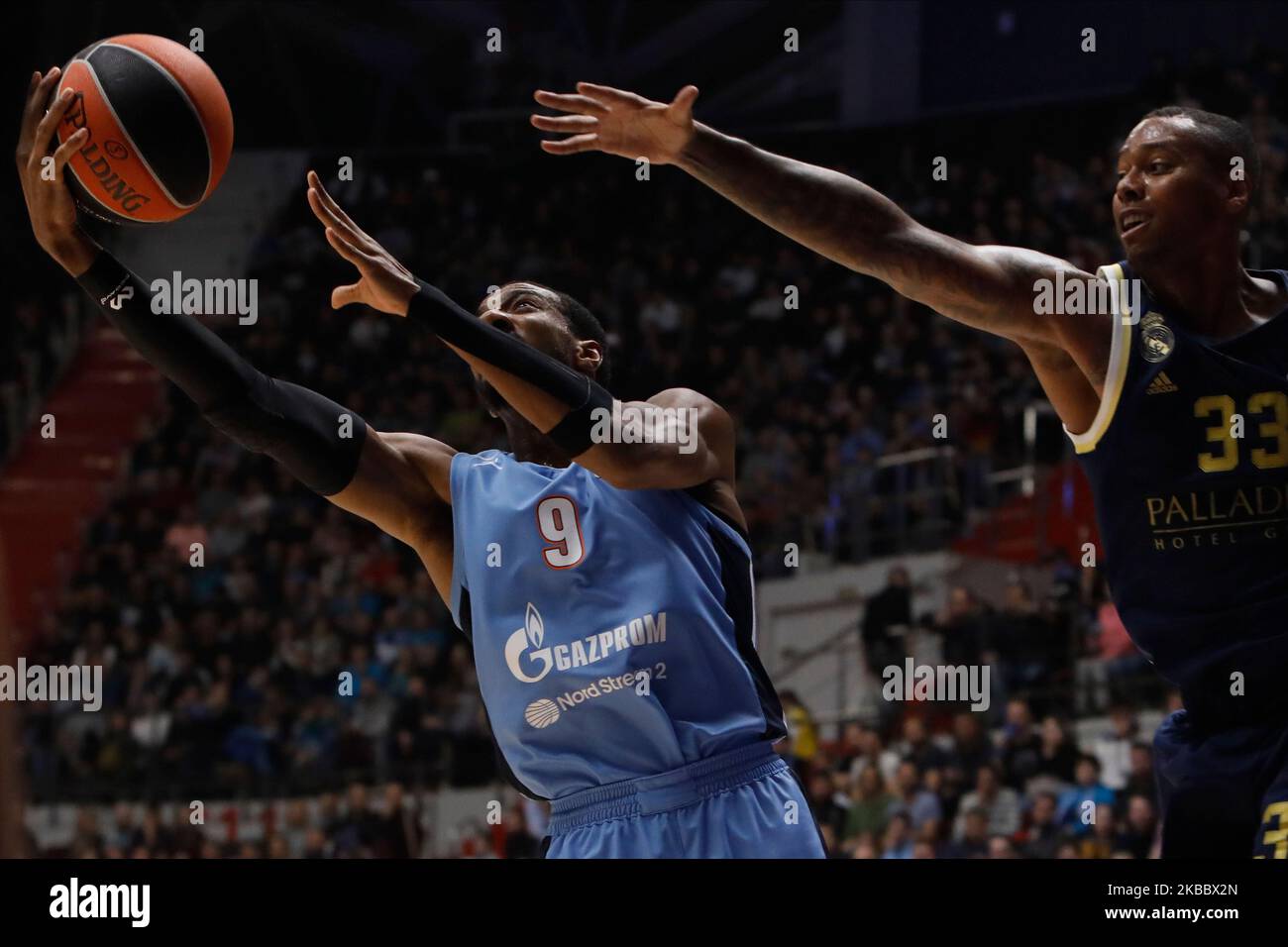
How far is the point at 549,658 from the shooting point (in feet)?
10.7

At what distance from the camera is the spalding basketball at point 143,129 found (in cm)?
358

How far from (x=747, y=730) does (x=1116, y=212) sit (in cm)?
131

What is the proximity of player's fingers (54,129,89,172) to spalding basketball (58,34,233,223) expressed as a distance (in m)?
0.21

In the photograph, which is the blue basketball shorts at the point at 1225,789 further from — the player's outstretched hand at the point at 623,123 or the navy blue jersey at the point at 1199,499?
the player's outstretched hand at the point at 623,123

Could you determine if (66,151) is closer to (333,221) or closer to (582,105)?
(333,221)

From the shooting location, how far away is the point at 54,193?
3213 mm

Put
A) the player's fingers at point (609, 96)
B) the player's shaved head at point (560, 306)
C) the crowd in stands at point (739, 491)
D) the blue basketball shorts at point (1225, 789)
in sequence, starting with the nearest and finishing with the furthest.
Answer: the blue basketball shorts at point (1225, 789) < the player's fingers at point (609, 96) < the player's shaved head at point (560, 306) < the crowd in stands at point (739, 491)

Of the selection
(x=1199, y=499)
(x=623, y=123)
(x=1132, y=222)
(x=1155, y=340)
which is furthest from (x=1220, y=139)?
(x=623, y=123)

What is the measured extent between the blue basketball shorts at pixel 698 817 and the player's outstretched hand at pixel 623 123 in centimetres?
123

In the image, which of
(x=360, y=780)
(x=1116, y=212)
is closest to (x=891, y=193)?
(x=360, y=780)

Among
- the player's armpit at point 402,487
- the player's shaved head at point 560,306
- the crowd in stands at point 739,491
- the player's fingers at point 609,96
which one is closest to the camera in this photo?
the player's fingers at point 609,96

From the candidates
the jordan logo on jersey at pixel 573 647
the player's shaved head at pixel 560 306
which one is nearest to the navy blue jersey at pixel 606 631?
the jordan logo on jersey at pixel 573 647

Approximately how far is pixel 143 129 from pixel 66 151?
1.54ft
